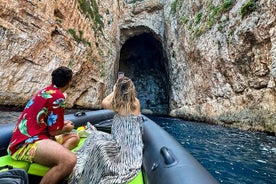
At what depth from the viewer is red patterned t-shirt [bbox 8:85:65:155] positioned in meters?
2.15

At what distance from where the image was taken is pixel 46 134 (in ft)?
7.63

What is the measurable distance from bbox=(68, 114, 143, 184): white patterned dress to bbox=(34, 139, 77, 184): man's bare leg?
6.5 inches

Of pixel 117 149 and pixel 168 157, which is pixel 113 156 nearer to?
pixel 117 149

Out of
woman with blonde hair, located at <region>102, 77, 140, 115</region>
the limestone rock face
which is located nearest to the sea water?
woman with blonde hair, located at <region>102, 77, 140, 115</region>

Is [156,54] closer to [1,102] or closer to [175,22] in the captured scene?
[175,22]

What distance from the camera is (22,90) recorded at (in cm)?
1076

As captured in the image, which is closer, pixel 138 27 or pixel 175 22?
pixel 175 22

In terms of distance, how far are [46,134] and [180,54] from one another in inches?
712

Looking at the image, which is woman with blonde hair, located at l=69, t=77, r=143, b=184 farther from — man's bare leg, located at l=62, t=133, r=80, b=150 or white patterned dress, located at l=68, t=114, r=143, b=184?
man's bare leg, located at l=62, t=133, r=80, b=150

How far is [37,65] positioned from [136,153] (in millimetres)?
10844

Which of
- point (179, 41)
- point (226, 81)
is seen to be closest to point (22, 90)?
point (226, 81)

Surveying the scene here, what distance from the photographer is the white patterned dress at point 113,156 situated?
214cm

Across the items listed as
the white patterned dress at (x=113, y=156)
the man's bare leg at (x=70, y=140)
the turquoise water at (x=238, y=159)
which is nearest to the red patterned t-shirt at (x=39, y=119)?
the white patterned dress at (x=113, y=156)

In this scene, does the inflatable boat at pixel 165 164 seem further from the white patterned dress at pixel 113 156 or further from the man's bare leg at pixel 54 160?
the man's bare leg at pixel 54 160
